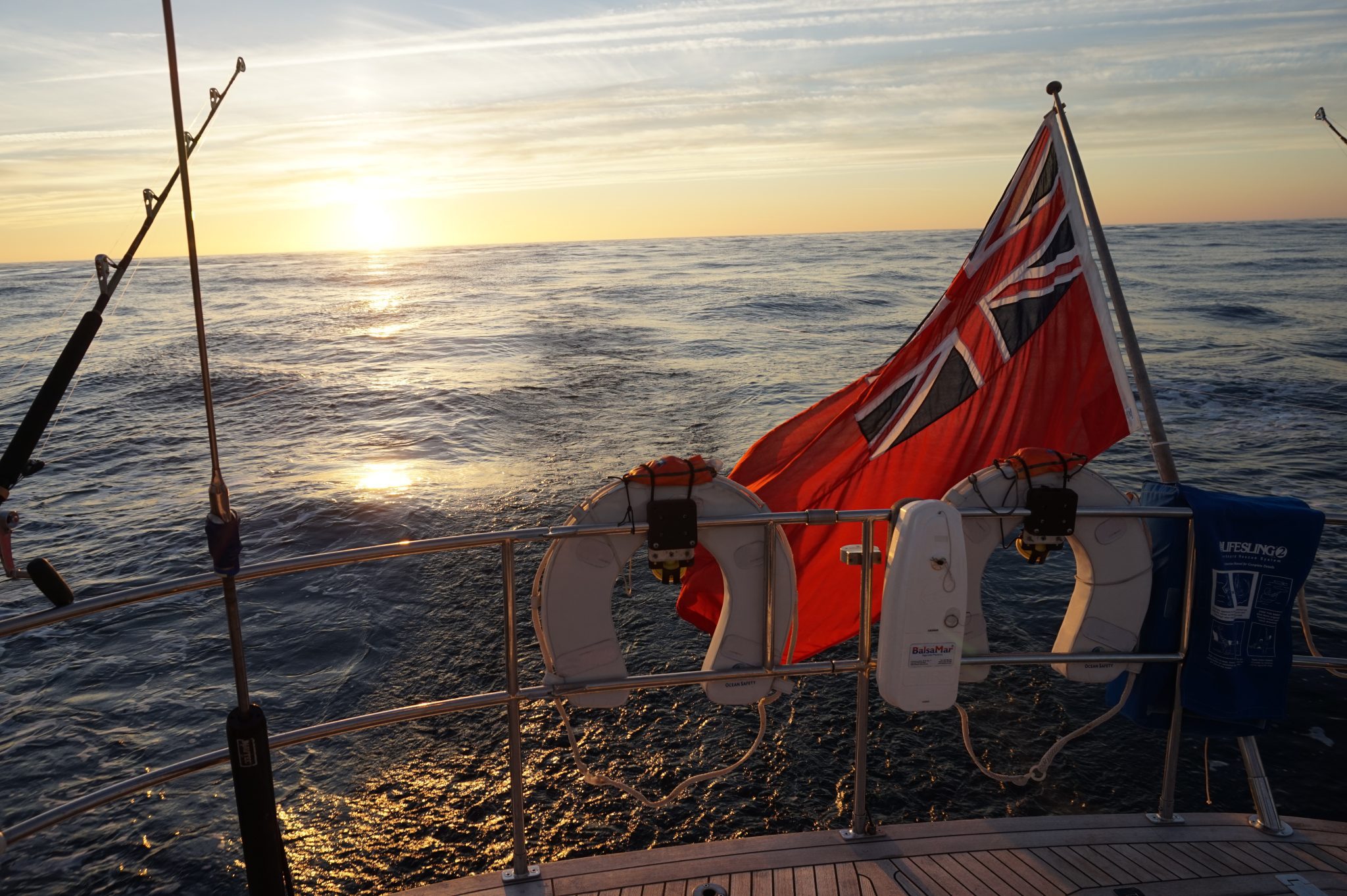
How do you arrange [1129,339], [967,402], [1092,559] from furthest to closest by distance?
1. [967,402]
2. [1129,339]
3. [1092,559]

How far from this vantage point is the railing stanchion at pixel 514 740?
9.96 ft

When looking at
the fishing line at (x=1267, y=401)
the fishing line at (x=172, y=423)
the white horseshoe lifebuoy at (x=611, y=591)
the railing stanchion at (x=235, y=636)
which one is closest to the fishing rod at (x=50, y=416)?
the railing stanchion at (x=235, y=636)

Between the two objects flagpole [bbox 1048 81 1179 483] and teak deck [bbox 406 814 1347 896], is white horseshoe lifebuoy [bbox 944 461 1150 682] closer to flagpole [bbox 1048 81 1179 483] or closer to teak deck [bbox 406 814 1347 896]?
flagpole [bbox 1048 81 1179 483]

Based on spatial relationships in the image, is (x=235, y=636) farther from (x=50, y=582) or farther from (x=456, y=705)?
(x=456, y=705)

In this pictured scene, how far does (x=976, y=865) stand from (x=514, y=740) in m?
1.83

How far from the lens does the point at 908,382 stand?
A: 5262 mm

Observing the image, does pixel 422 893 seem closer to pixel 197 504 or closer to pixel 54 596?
pixel 54 596

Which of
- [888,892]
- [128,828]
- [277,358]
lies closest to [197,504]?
[128,828]

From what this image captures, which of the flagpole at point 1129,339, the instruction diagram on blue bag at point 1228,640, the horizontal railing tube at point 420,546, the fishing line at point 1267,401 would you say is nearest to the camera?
the horizontal railing tube at point 420,546

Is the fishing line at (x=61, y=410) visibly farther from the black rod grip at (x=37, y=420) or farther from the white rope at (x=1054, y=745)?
the white rope at (x=1054, y=745)

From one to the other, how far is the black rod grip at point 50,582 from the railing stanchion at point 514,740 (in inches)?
50.8

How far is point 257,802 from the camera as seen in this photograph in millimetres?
2818

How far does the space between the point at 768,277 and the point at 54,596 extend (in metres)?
54.1

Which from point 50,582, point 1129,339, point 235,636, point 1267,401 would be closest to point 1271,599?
point 1129,339
